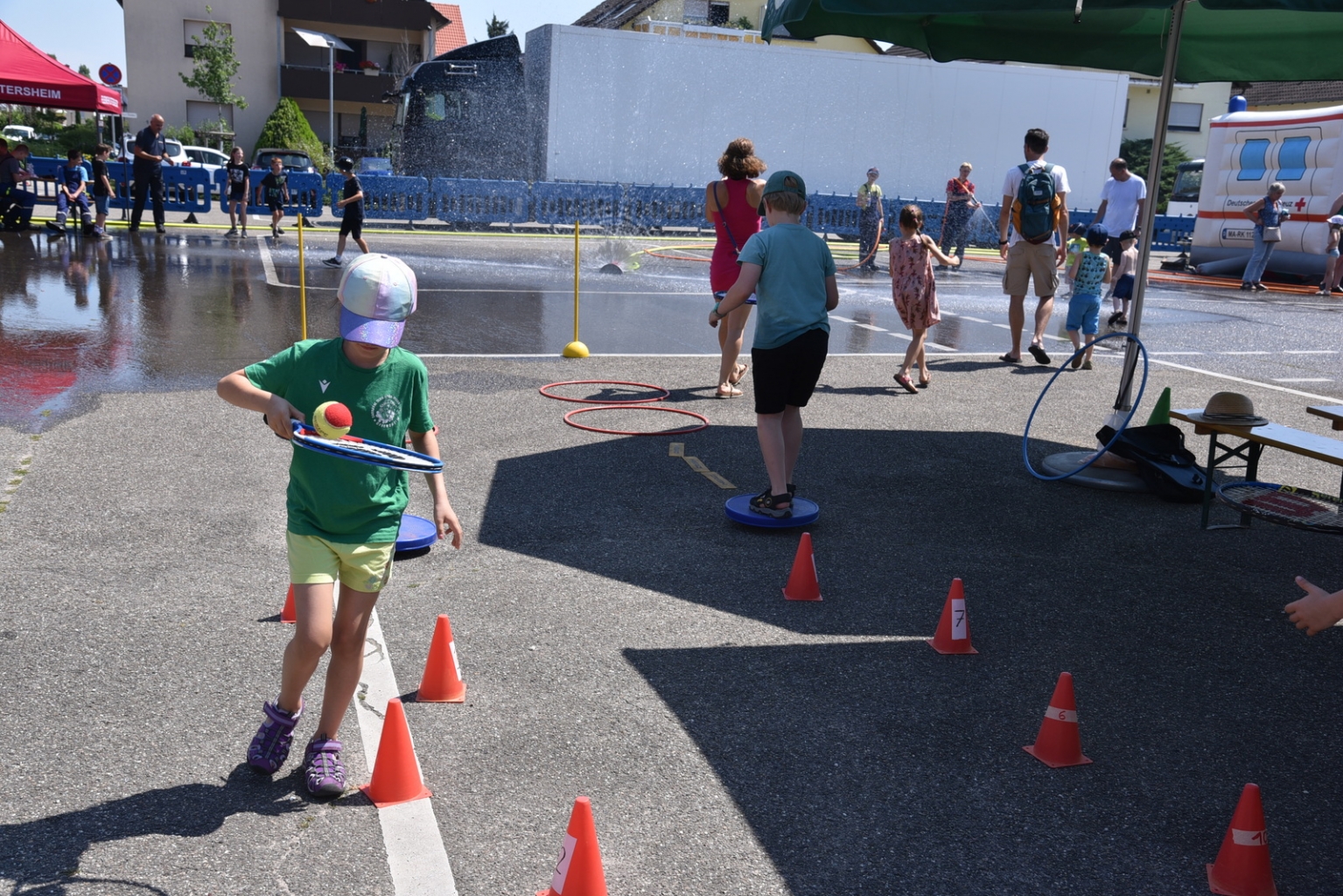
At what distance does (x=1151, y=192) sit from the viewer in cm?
754

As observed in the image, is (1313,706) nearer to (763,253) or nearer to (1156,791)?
(1156,791)

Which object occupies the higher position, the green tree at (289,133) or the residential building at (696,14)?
the residential building at (696,14)

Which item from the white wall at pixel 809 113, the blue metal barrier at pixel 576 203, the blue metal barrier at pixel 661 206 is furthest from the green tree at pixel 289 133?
the blue metal barrier at pixel 661 206

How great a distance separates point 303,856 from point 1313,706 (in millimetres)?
3755

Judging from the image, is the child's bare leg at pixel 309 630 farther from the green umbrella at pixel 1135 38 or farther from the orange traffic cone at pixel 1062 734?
the green umbrella at pixel 1135 38

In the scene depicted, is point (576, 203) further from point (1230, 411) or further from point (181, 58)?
point (181, 58)

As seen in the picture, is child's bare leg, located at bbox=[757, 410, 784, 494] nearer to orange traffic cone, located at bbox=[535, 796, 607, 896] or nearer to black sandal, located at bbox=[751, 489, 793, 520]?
black sandal, located at bbox=[751, 489, 793, 520]

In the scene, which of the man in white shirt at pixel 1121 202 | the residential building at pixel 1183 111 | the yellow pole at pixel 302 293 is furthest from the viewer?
the residential building at pixel 1183 111

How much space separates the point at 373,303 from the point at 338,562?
0.80 metres

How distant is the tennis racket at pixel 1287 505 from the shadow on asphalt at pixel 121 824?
178 inches

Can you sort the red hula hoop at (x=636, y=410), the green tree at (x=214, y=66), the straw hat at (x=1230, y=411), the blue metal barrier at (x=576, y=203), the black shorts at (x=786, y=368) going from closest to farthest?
the black shorts at (x=786, y=368), the straw hat at (x=1230, y=411), the red hula hoop at (x=636, y=410), the blue metal barrier at (x=576, y=203), the green tree at (x=214, y=66)

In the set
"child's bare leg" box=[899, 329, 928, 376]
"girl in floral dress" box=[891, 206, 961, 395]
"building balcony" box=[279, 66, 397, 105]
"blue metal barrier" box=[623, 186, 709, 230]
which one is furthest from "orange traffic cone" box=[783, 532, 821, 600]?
"building balcony" box=[279, 66, 397, 105]

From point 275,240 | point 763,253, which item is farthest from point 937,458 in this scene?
point 275,240

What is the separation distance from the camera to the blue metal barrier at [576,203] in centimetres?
2872
